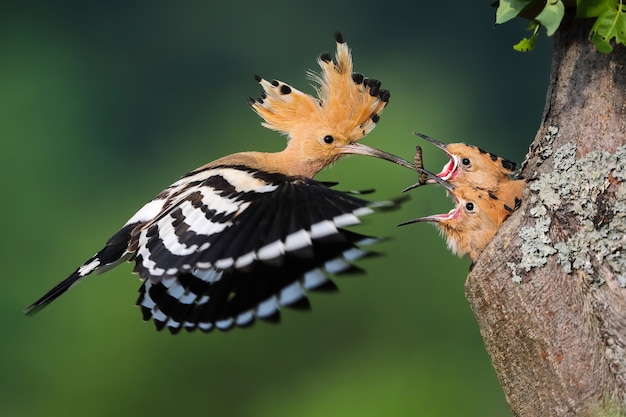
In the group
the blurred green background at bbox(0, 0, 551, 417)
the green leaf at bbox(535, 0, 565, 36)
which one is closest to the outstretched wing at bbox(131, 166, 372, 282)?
the green leaf at bbox(535, 0, 565, 36)

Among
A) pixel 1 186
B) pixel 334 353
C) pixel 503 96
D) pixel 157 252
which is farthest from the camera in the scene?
pixel 503 96

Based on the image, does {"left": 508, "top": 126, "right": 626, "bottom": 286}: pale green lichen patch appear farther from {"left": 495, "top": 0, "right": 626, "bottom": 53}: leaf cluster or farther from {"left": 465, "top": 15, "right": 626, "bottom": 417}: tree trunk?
{"left": 495, "top": 0, "right": 626, "bottom": 53}: leaf cluster

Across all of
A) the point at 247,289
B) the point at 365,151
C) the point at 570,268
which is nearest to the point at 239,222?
the point at 247,289

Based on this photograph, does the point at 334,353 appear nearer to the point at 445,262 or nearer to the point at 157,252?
the point at 445,262

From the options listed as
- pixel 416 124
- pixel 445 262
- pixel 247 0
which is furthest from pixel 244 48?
pixel 445 262

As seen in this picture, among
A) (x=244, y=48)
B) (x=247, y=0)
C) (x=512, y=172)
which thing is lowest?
(x=512, y=172)

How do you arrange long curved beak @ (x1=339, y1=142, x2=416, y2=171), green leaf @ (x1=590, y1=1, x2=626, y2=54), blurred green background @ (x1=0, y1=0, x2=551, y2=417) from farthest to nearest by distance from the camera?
1. blurred green background @ (x1=0, y1=0, x2=551, y2=417)
2. long curved beak @ (x1=339, y1=142, x2=416, y2=171)
3. green leaf @ (x1=590, y1=1, x2=626, y2=54)

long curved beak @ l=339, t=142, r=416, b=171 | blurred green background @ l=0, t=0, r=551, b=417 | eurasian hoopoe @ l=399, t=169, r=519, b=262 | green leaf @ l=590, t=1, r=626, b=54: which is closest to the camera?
green leaf @ l=590, t=1, r=626, b=54
